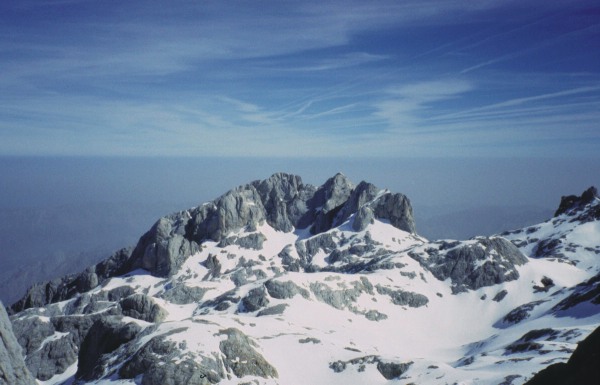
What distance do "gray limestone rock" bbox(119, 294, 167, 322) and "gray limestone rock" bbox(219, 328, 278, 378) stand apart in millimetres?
55508

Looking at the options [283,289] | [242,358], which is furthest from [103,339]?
[283,289]

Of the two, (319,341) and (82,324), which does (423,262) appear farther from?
(82,324)

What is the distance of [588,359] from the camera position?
18.0m

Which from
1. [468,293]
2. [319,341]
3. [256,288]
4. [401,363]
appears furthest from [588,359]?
[468,293]

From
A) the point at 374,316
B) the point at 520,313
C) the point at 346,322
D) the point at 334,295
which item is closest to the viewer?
the point at 346,322

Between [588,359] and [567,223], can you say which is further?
[567,223]

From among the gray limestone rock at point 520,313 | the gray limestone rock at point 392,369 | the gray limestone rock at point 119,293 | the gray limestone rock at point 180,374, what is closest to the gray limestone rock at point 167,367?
the gray limestone rock at point 180,374

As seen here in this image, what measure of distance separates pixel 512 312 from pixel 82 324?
133 metres

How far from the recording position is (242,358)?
6875 centimetres

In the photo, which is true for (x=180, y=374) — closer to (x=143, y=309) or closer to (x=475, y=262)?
(x=143, y=309)

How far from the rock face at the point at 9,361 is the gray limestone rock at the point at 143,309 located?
4056 inches

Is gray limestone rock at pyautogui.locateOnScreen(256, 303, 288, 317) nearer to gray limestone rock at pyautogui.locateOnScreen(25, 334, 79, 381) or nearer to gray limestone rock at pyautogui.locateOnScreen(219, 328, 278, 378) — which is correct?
gray limestone rock at pyautogui.locateOnScreen(219, 328, 278, 378)

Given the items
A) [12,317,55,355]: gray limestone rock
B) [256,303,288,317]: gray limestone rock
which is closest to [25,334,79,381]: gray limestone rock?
[12,317,55,355]: gray limestone rock

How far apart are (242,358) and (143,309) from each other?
64170 mm
